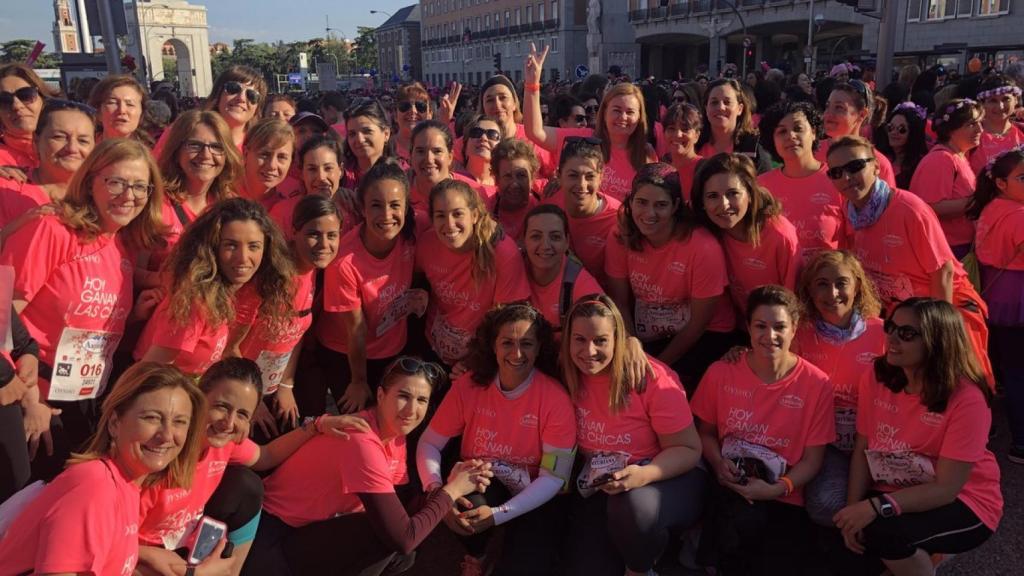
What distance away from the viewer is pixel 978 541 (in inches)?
116

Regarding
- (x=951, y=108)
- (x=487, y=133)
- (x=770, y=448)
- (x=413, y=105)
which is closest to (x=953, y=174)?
(x=951, y=108)

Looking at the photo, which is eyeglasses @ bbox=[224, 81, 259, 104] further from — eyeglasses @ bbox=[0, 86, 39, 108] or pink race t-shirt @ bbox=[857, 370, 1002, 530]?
pink race t-shirt @ bbox=[857, 370, 1002, 530]

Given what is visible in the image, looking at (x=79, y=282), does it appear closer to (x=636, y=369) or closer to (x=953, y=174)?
(x=636, y=369)

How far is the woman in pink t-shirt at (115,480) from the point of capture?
2.19m

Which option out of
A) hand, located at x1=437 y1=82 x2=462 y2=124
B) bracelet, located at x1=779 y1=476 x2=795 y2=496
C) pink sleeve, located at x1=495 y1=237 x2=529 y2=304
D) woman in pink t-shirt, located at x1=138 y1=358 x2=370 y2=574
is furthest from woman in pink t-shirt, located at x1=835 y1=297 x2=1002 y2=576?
hand, located at x1=437 y1=82 x2=462 y2=124

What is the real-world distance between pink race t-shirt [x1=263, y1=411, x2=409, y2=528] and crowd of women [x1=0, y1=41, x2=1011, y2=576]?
0.03 ft

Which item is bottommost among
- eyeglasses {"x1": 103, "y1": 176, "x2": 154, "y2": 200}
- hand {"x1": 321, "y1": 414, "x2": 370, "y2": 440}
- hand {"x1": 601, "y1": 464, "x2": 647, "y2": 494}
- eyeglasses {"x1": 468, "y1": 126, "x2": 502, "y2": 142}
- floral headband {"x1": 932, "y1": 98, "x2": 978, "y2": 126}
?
hand {"x1": 601, "y1": 464, "x2": 647, "y2": 494}

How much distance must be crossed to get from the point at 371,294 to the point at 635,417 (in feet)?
4.83

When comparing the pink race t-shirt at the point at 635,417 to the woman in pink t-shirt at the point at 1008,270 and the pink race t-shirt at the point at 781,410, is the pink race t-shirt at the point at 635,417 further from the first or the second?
the woman in pink t-shirt at the point at 1008,270

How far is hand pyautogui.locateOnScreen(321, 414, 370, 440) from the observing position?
3.06 meters

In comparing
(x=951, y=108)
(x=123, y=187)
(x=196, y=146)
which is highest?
(x=951, y=108)

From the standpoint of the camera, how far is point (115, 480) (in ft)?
7.82

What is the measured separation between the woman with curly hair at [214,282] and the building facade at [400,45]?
275ft

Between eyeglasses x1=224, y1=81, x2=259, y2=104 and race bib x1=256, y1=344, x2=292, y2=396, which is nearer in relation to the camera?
race bib x1=256, y1=344, x2=292, y2=396
